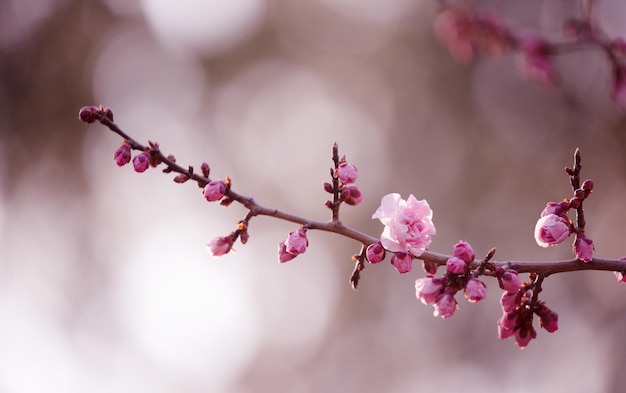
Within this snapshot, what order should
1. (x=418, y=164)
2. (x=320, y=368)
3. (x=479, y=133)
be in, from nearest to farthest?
(x=479, y=133) → (x=418, y=164) → (x=320, y=368)

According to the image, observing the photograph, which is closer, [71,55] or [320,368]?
[71,55]

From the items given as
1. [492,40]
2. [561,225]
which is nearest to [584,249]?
[561,225]

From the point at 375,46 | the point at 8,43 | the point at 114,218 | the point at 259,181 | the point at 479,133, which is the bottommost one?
the point at 114,218

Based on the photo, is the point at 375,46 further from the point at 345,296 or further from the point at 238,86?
the point at 345,296

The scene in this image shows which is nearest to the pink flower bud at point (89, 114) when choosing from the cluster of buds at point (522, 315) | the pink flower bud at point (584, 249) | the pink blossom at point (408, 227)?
the pink blossom at point (408, 227)

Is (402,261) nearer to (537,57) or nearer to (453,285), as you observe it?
(453,285)

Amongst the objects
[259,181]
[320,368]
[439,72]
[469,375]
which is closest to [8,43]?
[259,181]
